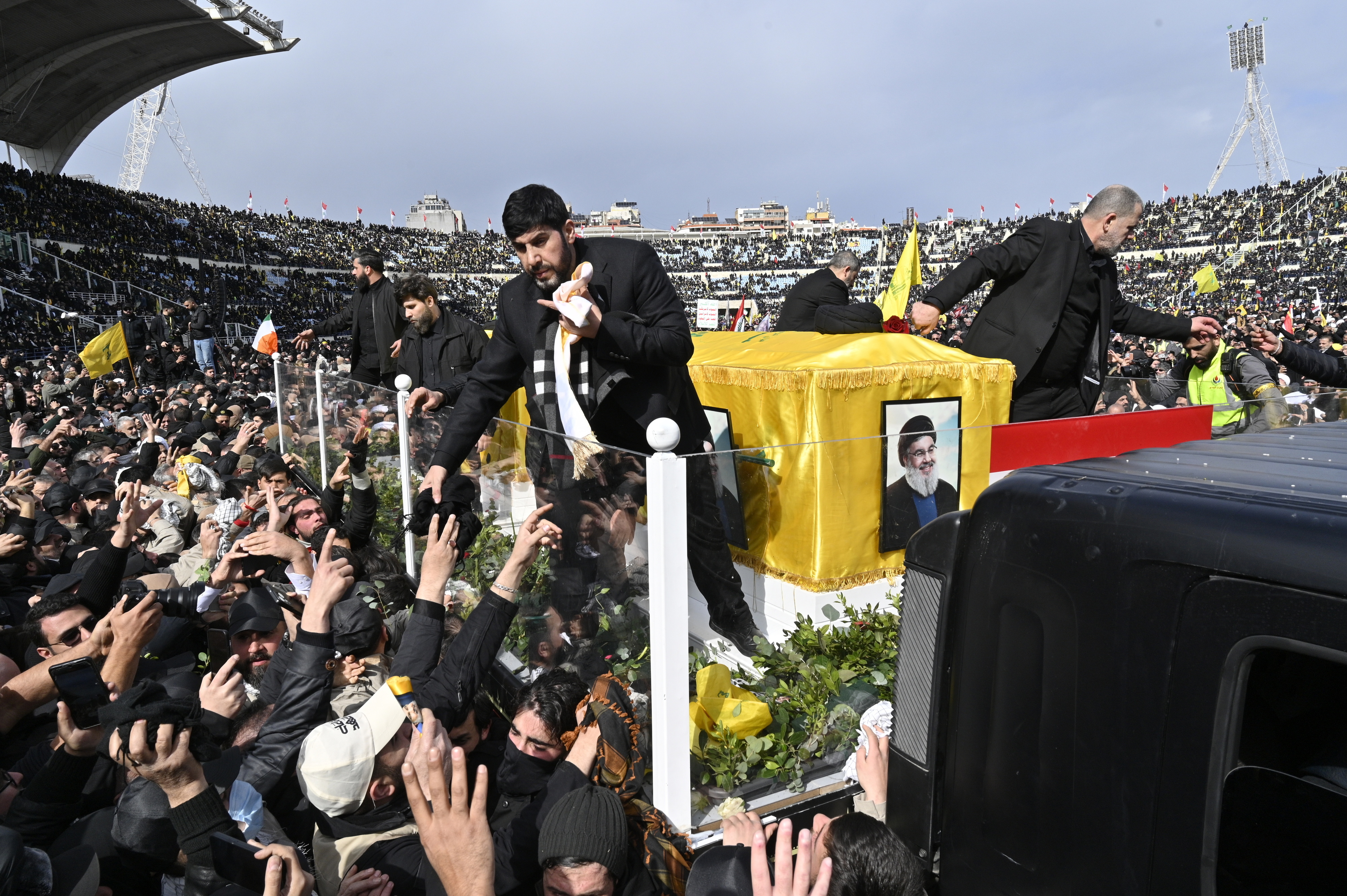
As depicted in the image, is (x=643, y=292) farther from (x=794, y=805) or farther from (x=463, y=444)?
(x=794, y=805)

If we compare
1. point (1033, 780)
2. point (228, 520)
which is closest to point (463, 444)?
point (1033, 780)

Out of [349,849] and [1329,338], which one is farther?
[1329,338]

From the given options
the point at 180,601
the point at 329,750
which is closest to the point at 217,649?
the point at 180,601

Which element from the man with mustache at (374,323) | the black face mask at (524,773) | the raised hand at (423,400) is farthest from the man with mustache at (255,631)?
the man with mustache at (374,323)

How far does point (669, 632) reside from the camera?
2.11 m

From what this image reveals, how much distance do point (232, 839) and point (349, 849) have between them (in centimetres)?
52

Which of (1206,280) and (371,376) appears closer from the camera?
(371,376)

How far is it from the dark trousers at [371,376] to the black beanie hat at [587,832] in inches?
178

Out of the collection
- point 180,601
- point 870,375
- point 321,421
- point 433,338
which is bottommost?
point 180,601

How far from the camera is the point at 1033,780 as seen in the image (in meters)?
1.17

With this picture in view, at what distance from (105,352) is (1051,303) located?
40.8ft

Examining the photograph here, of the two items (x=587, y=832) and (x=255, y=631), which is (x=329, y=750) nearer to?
(x=587, y=832)

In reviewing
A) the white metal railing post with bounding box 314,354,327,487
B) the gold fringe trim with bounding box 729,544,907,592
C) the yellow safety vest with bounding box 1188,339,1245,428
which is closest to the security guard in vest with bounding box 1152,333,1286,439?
the yellow safety vest with bounding box 1188,339,1245,428

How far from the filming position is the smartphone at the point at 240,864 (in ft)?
5.51
